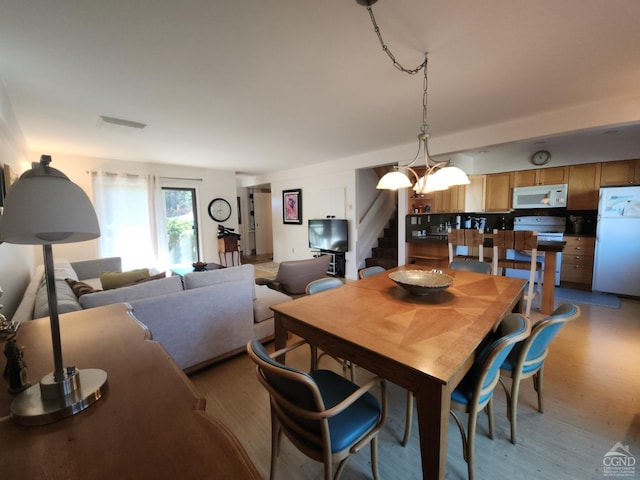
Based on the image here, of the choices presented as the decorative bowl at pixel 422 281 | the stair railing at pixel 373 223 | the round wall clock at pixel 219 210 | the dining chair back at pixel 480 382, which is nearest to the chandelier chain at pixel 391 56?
the decorative bowl at pixel 422 281

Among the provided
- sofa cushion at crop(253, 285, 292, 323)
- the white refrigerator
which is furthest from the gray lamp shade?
the white refrigerator

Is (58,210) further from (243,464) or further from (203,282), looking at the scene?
(203,282)

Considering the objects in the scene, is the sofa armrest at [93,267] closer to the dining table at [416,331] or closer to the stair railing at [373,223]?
the dining table at [416,331]

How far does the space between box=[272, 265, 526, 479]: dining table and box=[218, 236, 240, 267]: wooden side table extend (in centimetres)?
486

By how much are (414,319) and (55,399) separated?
1.46 meters

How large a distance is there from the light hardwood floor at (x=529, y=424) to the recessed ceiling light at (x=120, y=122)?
117 inches

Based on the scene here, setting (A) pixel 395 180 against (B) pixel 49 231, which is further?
(A) pixel 395 180

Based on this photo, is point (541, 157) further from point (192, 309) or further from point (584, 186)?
point (192, 309)

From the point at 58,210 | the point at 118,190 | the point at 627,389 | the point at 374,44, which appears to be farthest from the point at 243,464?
Answer: the point at 118,190

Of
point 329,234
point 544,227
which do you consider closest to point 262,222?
point 329,234

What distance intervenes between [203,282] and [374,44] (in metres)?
2.24

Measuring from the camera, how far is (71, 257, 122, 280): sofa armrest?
164 inches

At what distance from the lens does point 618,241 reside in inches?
155

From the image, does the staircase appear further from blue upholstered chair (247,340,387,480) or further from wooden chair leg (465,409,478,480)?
blue upholstered chair (247,340,387,480)
